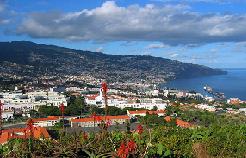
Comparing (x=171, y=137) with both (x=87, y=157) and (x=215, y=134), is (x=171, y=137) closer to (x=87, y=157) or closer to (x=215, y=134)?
(x=215, y=134)

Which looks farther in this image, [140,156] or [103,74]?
[103,74]

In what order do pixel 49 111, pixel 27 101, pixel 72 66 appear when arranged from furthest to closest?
pixel 72 66, pixel 27 101, pixel 49 111

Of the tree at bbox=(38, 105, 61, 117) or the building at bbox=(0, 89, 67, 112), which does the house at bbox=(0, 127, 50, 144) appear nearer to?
the tree at bbox=(38, 105, 61, 117)

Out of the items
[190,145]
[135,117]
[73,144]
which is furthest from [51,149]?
[135,117]

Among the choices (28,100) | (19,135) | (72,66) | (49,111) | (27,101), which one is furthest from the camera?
(72,66)

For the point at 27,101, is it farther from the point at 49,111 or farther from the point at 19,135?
the point at 19,135

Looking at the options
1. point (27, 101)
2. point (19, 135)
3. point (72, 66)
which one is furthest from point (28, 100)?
point (72, 66)

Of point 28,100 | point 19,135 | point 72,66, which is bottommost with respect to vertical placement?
point 28,100

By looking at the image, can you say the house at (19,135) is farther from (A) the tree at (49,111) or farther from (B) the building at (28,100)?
(B) the building at (28,100)

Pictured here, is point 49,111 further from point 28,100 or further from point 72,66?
point 72,66

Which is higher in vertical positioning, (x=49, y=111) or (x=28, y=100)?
(x=28, y=100)

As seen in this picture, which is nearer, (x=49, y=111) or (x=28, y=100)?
(x=49, y=111)
